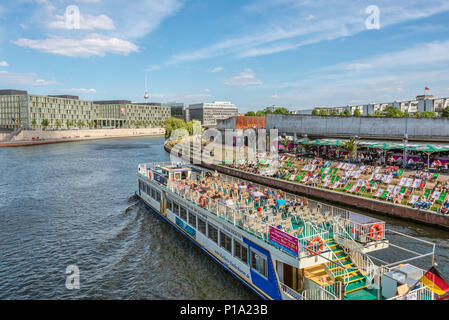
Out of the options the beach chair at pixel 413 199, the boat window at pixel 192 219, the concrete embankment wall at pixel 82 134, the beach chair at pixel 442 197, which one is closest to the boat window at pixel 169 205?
the boat window at pixel 192 219

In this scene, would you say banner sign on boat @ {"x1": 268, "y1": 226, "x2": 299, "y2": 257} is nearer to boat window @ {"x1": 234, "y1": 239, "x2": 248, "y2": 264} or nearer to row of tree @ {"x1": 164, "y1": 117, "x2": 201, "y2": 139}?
boat window @ {"x1": 234, "y1": 239, "x2": 248, "y2": 264}

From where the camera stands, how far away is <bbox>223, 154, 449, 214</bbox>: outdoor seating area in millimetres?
27672

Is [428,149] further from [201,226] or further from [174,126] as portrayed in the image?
[174,126]

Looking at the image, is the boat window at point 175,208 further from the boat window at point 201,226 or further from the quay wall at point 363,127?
the quay wall at point 363,127

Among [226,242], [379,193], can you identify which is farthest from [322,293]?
[379,193]

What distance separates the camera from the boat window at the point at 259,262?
576 inches

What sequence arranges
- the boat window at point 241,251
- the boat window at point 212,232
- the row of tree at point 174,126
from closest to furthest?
the boat window at point 241,251, the boat window at point 212,232, the row of tree at point 174,126

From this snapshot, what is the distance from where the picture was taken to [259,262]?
15.1 m

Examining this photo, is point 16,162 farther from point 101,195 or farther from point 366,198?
point 366,198

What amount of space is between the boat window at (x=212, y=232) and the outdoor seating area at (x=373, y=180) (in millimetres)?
17775

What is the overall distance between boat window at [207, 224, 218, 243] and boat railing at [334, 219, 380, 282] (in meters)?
6.68

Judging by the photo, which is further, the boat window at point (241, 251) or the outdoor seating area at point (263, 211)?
the boat window at point (241, 251)

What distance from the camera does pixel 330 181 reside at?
36438mm
